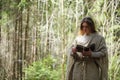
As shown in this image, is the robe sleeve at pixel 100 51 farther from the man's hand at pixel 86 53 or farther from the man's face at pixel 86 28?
the man's face at pixel 86 28

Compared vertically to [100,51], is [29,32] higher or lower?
higher

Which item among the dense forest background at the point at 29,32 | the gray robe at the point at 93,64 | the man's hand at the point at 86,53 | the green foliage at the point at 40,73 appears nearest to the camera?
the man's hand at the point at 86,53

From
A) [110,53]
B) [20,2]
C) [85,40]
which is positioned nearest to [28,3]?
[20,2]

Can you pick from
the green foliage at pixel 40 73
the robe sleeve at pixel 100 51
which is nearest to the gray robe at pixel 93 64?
the robe sleeve at pixel 100 51

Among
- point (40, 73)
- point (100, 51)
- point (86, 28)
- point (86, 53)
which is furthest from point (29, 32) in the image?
point (86, 53)

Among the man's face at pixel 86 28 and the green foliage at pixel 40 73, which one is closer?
the man's face at pixel 86 28

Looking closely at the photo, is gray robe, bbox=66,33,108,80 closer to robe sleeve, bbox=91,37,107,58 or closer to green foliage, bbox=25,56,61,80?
robe sleeve, bbox=91,37,107,58

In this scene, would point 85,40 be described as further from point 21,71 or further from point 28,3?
point 21,71

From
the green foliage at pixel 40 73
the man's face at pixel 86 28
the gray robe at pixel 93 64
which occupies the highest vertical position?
the man's face at pixel 86 28

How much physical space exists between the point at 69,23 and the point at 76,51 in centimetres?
591

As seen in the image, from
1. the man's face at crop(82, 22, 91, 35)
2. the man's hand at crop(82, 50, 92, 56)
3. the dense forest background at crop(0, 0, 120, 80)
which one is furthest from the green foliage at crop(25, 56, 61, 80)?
the man's hand at crop(82, 50, 92, 56)

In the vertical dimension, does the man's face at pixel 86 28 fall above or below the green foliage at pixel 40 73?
above

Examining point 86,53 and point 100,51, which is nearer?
point 86,53

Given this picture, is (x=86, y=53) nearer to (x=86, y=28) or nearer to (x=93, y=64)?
(x=93, y=64)
